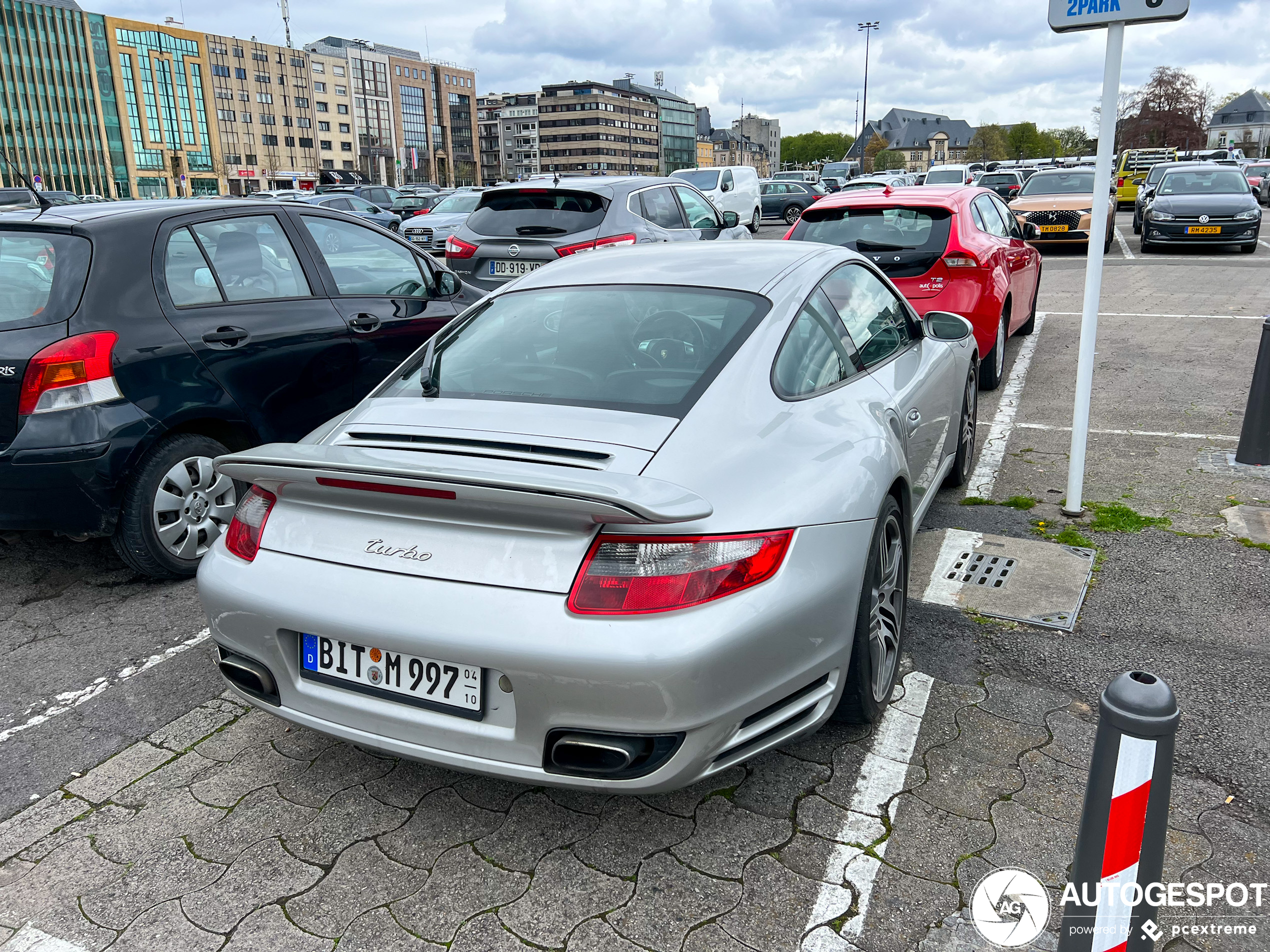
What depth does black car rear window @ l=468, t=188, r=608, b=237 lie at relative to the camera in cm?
891

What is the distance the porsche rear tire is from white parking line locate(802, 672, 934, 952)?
9 cm

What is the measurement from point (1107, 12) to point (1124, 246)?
56.3ft

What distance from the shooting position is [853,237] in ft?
22.9

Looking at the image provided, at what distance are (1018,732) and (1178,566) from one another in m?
1.77

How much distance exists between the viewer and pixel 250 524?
258 centimetres

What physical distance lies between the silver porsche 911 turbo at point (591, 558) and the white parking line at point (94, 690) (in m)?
1.11

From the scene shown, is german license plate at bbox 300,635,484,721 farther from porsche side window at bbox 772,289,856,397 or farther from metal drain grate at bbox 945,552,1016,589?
metal drain grate at bbox 945,552,1016,589

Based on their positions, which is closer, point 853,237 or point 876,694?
point 876,694

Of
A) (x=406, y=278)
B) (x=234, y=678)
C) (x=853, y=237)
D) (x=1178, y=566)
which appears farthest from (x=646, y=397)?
(x=853, y=237)

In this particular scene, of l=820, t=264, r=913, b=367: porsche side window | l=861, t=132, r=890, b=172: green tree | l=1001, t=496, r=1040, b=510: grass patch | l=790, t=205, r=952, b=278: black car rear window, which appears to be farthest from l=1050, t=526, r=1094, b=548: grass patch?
l=861, t=132, r=890, b=172: green tree

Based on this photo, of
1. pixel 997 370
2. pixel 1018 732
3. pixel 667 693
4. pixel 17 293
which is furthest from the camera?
pixel 997 370

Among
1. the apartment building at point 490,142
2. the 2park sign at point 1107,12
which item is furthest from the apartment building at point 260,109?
the 2park sign at point 1107,12

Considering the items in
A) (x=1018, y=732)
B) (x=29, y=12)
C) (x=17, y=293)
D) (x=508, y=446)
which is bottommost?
(x=1018, y=732)

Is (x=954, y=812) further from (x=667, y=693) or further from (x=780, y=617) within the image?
(x=667, y=693)
